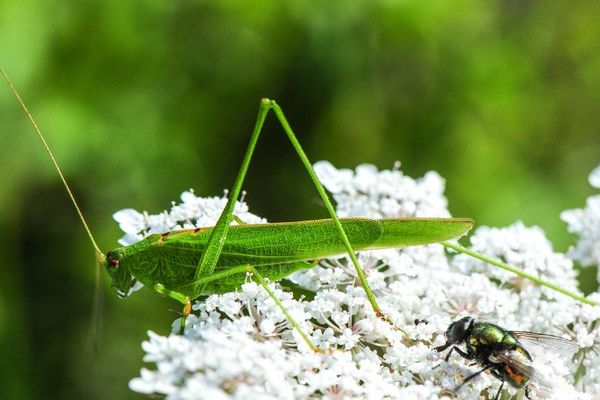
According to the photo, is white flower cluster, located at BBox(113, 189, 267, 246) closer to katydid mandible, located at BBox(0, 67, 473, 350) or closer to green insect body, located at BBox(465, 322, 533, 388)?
katydid mandible, located at BBox(0, 67, 473, 350)

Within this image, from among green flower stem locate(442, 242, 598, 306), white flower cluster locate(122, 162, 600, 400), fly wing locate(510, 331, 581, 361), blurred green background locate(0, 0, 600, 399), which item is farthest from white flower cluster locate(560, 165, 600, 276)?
blurred green background locate(0, 0, 600, 399)

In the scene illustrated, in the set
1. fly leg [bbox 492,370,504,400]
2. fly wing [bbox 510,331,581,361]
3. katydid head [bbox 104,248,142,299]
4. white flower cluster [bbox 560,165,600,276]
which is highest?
white flower cluster [bbox 560,165,600,276]

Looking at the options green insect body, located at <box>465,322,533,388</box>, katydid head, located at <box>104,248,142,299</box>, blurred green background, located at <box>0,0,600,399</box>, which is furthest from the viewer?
blurred green background, located at <box>0,0,600,399</box>

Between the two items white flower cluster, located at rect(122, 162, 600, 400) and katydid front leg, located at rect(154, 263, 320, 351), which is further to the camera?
katydid front leg, located at rect(154, 263, 320, 351)

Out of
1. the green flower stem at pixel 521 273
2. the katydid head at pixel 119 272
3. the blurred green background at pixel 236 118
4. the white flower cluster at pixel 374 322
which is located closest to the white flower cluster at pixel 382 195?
the white flower cluster at pixel 374 322

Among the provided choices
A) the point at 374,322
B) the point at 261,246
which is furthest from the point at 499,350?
the point at 261,246

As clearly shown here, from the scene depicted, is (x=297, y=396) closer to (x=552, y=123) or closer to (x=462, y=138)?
(x=462, y=138)

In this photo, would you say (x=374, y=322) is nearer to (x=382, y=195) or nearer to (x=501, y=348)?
(x=501, y=348)
